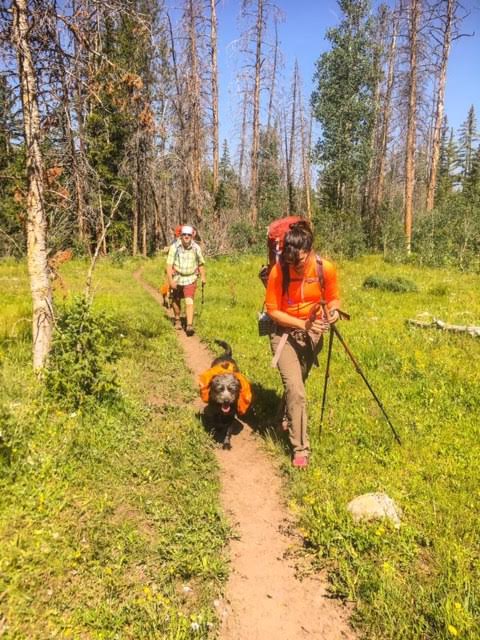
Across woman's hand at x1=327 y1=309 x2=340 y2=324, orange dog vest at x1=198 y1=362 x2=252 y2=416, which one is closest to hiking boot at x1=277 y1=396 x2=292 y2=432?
orange dog vest at x1=198 y1=362 x2=252 y2=416

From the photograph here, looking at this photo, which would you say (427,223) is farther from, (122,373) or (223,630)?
(223,630)

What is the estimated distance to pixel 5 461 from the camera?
3.87 meters

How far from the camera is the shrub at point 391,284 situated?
486 inches

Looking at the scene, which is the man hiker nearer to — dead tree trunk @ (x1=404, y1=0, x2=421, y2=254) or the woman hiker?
the woman hiker

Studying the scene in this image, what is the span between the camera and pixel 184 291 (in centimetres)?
970

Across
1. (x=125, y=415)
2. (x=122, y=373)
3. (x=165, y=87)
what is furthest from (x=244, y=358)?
(x=165, y=87)

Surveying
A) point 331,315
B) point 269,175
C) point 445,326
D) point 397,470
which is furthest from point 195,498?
point 269,175

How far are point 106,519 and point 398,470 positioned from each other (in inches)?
114

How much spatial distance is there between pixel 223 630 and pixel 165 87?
2946 cm

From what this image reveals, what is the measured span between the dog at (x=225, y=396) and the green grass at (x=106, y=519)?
268 mm

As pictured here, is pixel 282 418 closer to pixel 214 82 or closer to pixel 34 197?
pixel 34 197

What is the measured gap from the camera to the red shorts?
962 centimetres

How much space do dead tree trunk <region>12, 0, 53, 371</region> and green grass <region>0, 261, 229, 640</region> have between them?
2.02 feet

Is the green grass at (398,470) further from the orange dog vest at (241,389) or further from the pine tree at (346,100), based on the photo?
the pine tree at (346,100)
